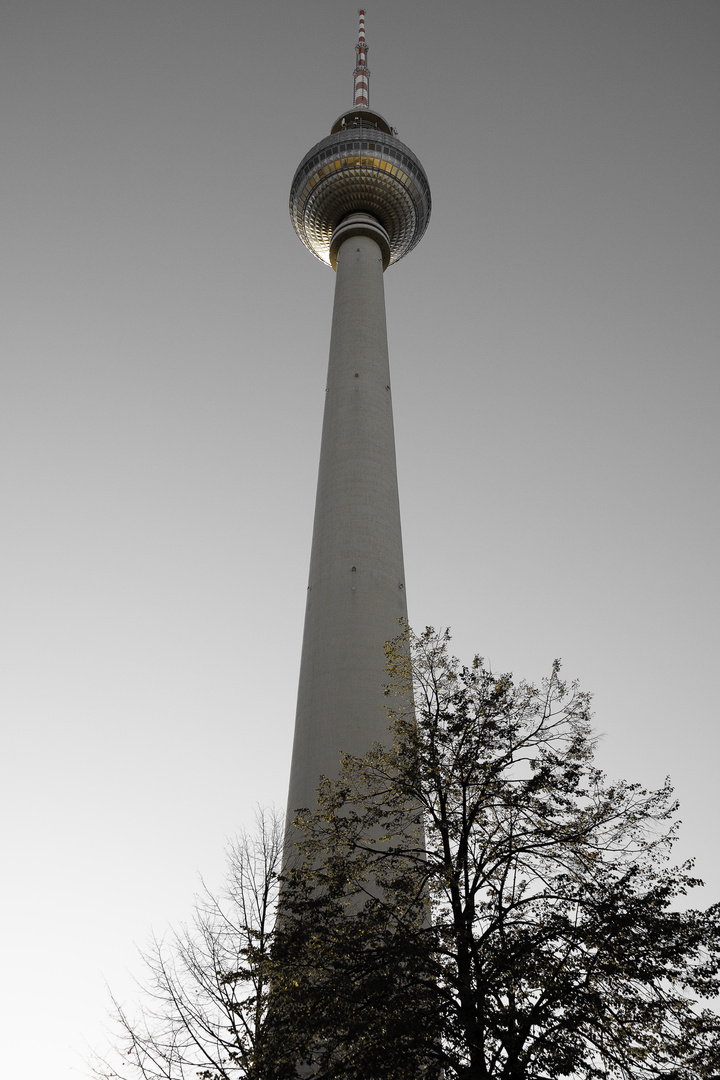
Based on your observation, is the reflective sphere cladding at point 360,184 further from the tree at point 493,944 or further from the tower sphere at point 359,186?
the tree at point 493,944

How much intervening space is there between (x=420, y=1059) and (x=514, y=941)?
6.90 ft

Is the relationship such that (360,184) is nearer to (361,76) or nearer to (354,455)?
(361,76)

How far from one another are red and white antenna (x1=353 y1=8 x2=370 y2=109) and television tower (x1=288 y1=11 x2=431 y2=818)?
1.28ft

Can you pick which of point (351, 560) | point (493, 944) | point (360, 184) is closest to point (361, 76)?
point (360, 184)

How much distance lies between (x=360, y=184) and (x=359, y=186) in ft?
0.41

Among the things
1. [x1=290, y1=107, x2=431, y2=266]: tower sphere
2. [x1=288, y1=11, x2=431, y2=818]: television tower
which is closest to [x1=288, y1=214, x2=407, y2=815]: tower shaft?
[x1=288, y1=11, x2=431, y2=818]: television tower

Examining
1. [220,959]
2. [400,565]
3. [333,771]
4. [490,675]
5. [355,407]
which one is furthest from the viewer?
[355,407]

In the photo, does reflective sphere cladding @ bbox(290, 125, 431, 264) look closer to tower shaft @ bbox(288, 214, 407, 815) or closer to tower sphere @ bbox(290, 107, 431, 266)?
tower sphere @ bbox(290, 107, 431, 266)

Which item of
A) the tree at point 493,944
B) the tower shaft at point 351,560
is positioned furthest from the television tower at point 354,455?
the tree at point 493,944

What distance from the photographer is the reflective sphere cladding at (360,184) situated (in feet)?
150

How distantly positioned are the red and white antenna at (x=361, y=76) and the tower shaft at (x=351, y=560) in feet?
65.7

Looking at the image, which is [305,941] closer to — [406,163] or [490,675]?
[490,675]

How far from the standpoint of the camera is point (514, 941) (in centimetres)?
1241

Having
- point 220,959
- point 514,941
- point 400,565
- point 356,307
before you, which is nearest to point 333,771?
point 220,959
